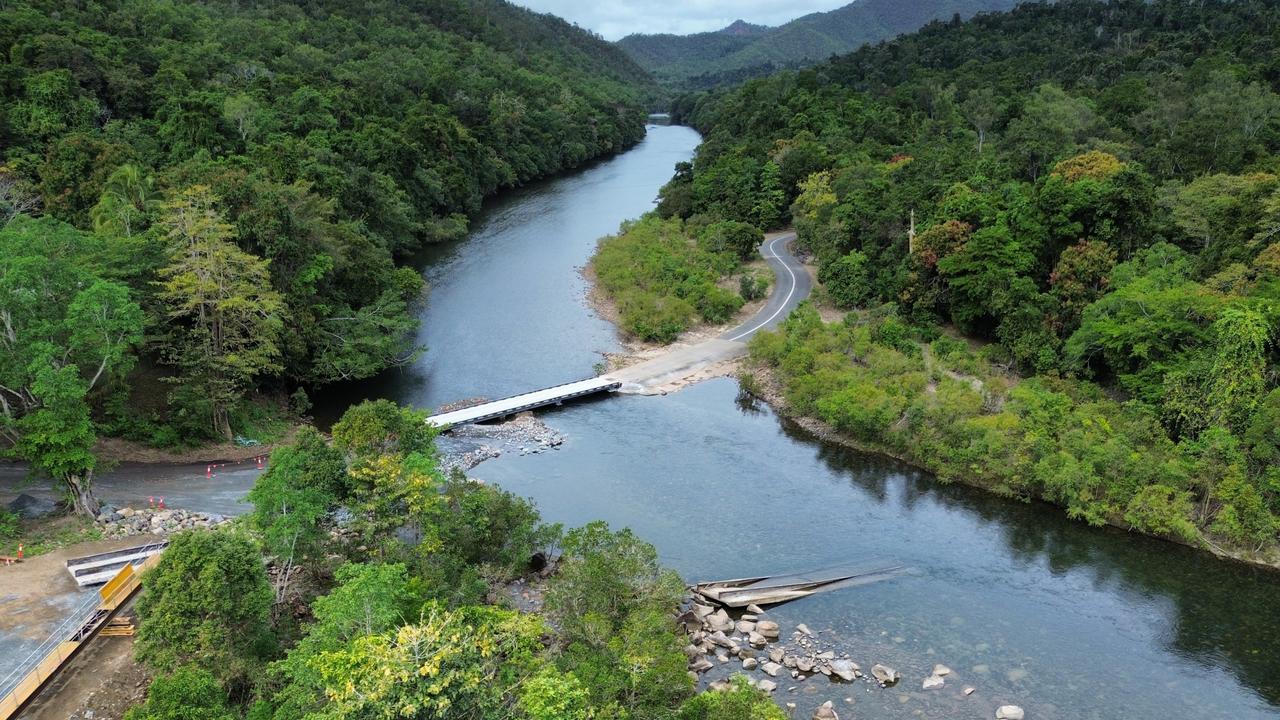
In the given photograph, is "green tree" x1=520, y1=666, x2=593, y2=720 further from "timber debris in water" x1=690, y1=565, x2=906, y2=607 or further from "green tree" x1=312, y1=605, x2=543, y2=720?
→ "timber debris in water" x1=690, y1=565, x2=906, y2=607

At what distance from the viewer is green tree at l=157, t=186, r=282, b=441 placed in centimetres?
3186

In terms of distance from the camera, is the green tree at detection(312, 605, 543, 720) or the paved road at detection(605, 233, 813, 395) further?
the paved road at detection(605, 233, 813, 395)

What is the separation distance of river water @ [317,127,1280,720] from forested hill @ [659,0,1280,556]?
210cm

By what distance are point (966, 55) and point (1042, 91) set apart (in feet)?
137

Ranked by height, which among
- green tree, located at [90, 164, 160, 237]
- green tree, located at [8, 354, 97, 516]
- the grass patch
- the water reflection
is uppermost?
green tree, located at [90, 164, 160, 237]

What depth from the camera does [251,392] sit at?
119ft

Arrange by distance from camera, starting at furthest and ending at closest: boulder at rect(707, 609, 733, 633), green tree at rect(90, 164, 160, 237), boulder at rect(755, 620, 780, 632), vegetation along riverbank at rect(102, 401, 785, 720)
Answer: green tree at rect(90, 164, 160, 237) → boulder at rect(707, 609, 733, 633) → boulder at rect(755, 620, 780, 632) → vegetation along riverbank at rect(102, 401, 785, 720)

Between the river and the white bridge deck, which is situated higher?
the white bridge deck

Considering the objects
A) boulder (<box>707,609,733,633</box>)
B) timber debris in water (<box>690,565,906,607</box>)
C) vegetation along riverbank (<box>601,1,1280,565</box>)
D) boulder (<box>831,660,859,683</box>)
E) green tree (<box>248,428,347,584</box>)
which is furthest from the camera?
vegetation along riverbank (<box>601,1,1280,565</box>)

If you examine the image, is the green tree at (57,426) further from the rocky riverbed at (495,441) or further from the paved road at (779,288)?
the paved road at (779,288)

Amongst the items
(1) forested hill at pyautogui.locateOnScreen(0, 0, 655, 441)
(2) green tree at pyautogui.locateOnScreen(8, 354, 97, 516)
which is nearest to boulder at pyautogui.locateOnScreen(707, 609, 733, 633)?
(2) green tree at pyautogui.locateOnScreen(8, 354, 97, 516)

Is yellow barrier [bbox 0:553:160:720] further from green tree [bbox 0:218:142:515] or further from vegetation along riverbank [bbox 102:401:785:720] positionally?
green tree [bbox 0:218:142:515]

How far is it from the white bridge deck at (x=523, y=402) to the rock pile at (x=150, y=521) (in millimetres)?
11017

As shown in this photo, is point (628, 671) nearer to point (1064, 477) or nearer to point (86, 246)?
point (1064, 477)
